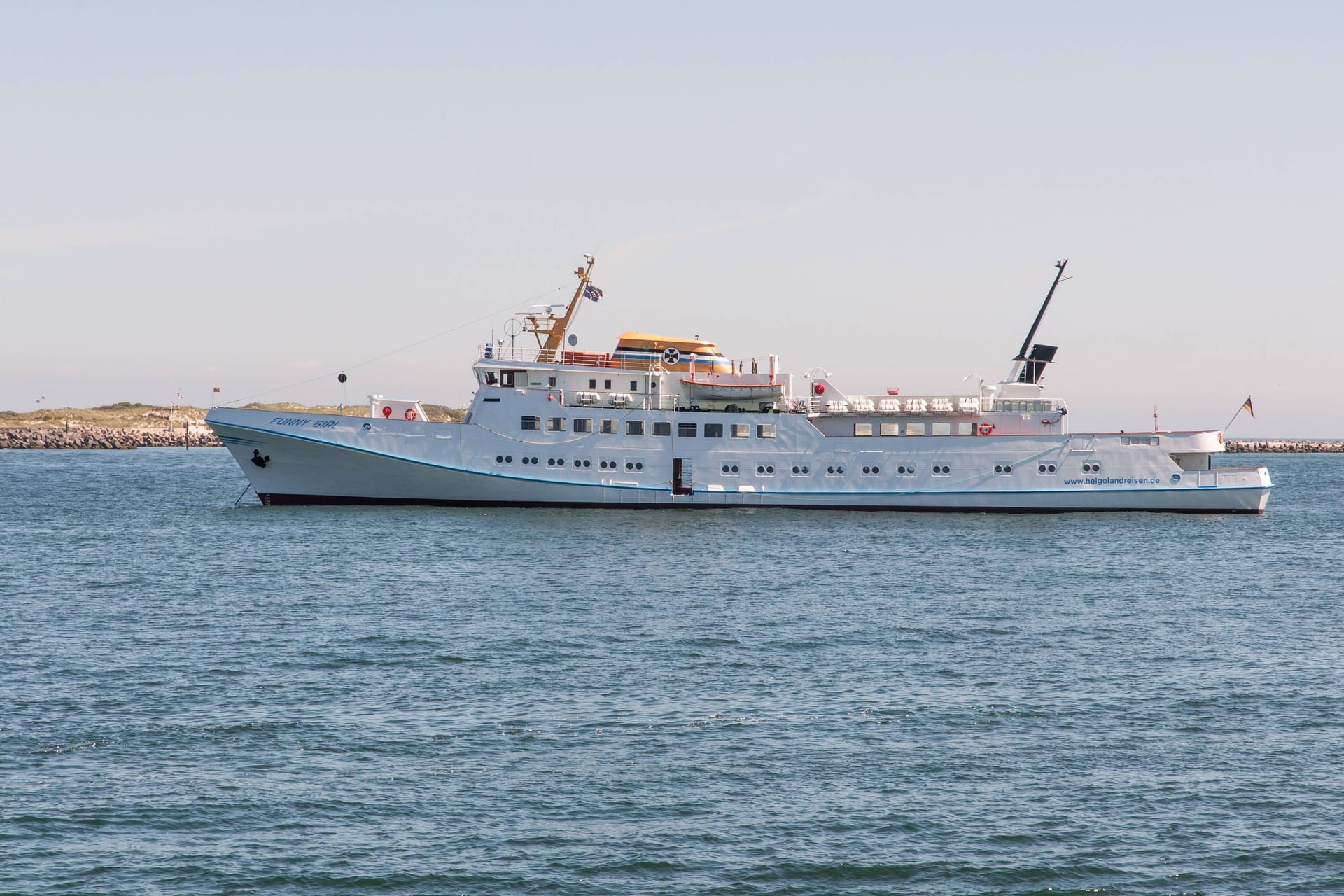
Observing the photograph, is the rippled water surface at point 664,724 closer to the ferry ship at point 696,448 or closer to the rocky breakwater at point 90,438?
the ferry ship at point 696,448

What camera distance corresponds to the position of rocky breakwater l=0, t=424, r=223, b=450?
15450 centimetres

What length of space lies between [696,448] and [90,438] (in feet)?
433

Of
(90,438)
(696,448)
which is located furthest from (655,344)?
(90,438)

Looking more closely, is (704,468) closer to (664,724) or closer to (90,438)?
(664,724)

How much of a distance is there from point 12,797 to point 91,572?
2236 cm

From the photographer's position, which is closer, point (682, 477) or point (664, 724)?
point (664, 724)

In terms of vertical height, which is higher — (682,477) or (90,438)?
(90,438)

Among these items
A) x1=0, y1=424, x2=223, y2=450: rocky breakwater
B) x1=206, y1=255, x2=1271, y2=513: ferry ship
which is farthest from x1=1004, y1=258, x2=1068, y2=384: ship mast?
x1=0, y1=424, x2=223, y2=450: rocky breakwater

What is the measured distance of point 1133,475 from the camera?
54469 mm

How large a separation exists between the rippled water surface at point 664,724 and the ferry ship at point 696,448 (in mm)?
11604

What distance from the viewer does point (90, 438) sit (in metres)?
158

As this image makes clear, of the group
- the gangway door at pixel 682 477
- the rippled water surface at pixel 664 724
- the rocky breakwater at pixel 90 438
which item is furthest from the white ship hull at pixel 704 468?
the rocky breakwater at pixel 90 438

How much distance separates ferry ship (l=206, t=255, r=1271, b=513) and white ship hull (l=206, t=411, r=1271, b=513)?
0.23ft

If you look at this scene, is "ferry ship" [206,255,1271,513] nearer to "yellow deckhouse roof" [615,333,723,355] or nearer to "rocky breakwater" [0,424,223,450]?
"yellow deckhouse roof" [615,333,723,355]
